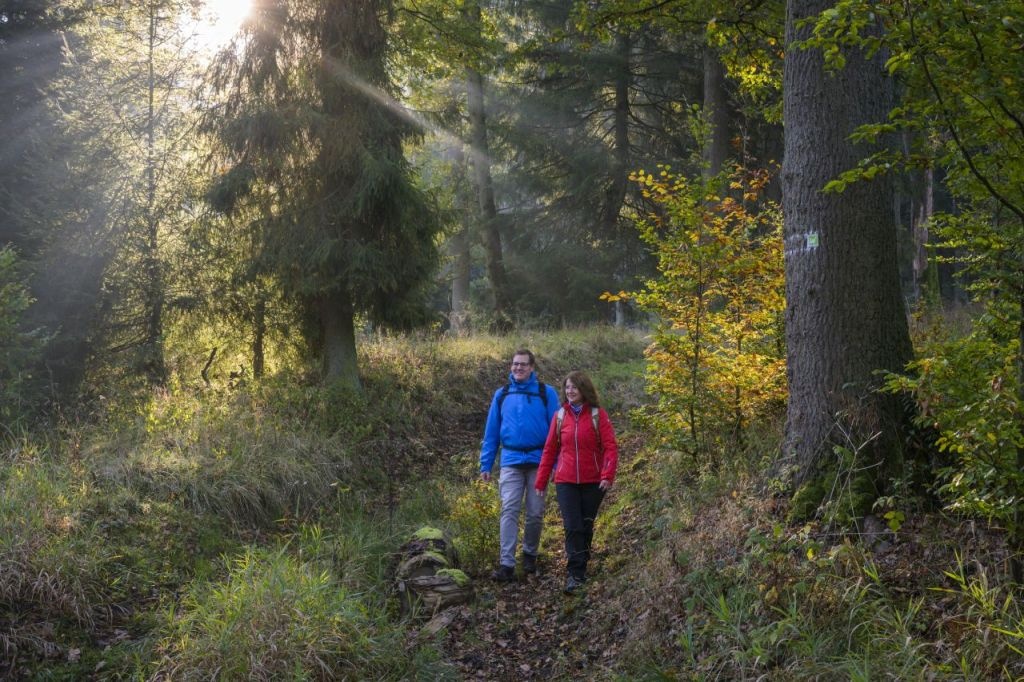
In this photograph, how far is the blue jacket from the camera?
7.20 m

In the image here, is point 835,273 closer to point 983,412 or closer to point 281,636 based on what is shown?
point 983,412

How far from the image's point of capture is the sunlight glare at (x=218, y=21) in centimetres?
1112

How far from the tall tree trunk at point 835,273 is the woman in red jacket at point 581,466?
1.67 metres

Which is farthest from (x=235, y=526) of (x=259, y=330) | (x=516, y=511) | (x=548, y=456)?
(x=259, y=330)

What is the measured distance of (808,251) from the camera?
5.49m

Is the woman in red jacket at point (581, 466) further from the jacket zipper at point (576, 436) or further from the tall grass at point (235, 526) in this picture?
the tall grass at point (235, 526)

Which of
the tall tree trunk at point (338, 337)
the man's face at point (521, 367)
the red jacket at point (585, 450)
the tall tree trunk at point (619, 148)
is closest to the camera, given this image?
the red jacket at point (585, 450)

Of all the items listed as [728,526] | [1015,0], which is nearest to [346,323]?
[728,526]

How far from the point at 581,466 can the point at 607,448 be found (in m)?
0.28

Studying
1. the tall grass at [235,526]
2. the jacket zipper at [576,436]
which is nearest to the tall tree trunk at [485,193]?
the tall grass at [235,526]

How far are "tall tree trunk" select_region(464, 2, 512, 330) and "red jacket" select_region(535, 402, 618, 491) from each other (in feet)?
44.4

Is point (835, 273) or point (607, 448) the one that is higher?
point (835, 273)

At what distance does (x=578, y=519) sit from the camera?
21.9 feet

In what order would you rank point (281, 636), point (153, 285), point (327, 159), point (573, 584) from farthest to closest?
point (153, 285) < point (327, 159) < point (573, 584) < point (281, 636)
